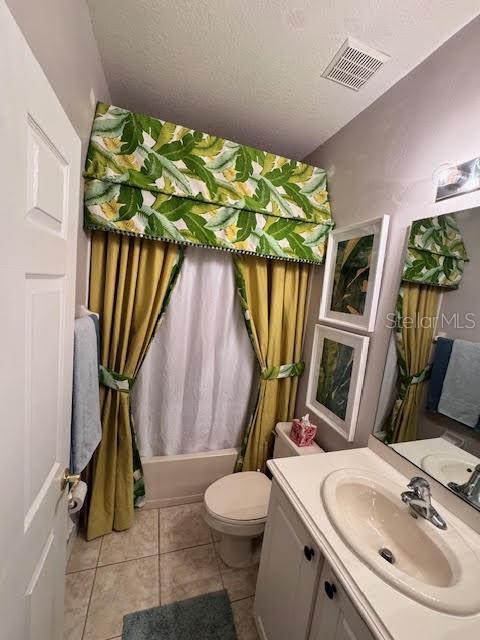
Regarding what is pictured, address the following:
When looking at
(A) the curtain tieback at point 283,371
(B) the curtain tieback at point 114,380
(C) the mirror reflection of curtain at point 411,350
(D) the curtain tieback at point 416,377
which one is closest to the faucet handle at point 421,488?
(C) the mirror reflection of curtain at point 411,350

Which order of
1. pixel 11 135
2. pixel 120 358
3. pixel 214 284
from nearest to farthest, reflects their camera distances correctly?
1. pixel 11 135
2. pixel 120 358
3. pixel 214 284

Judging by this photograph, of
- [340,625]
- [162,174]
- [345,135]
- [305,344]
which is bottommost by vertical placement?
[340,625]

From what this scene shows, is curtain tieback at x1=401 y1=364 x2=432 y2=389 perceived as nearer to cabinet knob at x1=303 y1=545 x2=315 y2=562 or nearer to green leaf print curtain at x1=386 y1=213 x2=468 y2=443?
green leaf print curtain at x1=386 y1=213 x2=468 y2=443

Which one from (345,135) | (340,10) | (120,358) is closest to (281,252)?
(345,135)

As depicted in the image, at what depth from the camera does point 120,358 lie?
5.13 feet

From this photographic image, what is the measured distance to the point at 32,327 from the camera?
1.89ft

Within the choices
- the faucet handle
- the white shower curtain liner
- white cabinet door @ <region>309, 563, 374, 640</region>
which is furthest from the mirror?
the white shower curtain liner

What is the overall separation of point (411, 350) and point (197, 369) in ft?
4.19

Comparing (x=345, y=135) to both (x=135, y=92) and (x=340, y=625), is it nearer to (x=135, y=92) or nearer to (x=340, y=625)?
(x=135, y=92)

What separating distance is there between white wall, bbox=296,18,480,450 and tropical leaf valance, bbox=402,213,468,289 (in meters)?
0.05

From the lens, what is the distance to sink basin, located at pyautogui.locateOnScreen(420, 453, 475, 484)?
3.13 ft

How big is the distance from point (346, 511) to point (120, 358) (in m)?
→ 1.34

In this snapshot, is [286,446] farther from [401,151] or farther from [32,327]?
[401,151]

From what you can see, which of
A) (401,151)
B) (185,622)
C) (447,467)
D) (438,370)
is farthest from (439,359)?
(185,622)
